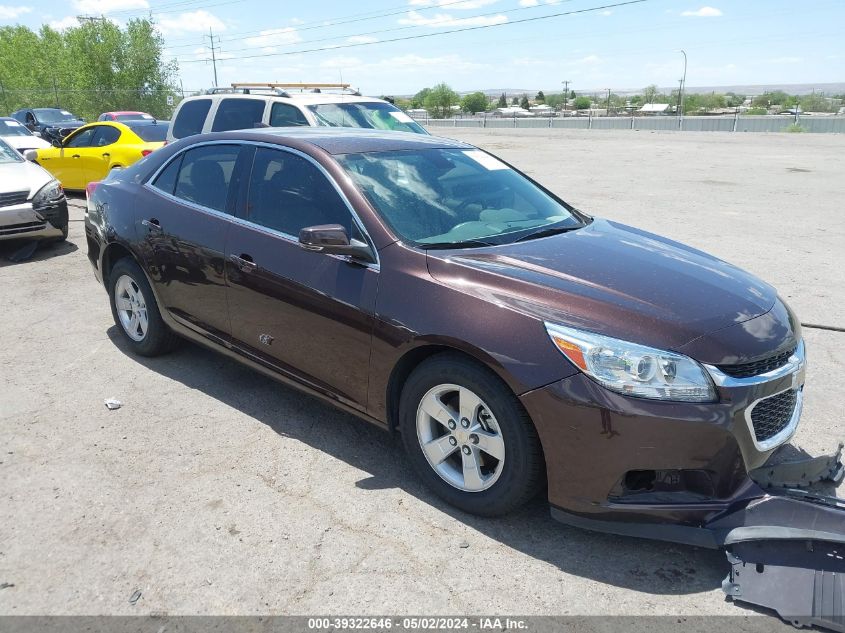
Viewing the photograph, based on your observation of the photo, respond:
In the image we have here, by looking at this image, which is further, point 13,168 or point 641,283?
point 13,168

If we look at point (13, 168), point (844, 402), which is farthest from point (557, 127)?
point (844, 402)

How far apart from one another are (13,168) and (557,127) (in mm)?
43963

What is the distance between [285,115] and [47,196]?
3113 millimetres

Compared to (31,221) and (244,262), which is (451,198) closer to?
(244,262)

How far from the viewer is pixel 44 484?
12.0 feet

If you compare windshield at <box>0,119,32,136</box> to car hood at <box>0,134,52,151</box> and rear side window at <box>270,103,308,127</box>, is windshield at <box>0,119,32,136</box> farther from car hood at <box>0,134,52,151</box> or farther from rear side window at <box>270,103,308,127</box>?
rear side window at <box>270,103,308,127</box>

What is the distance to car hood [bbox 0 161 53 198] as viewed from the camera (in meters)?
8.49

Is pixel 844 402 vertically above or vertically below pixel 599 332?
below

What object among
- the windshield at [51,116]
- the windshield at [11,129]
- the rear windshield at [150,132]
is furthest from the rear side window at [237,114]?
the windshield at [51,116]

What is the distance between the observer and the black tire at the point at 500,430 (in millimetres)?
3010

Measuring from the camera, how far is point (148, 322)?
5.20 metres

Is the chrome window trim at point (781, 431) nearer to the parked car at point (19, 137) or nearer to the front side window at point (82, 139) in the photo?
the front side window at point (82, 139)

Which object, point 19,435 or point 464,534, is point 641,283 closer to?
point 464,534

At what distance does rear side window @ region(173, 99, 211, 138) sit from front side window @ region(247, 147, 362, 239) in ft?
20.9
